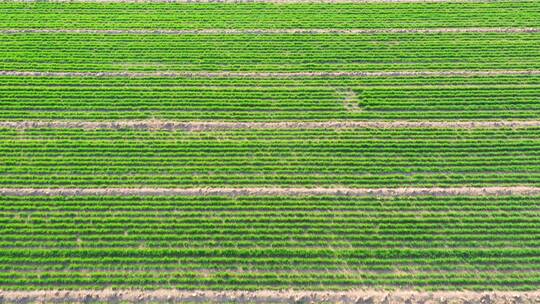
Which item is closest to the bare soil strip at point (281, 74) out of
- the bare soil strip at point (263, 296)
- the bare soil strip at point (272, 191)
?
the bare soil strip at point (272, 191)

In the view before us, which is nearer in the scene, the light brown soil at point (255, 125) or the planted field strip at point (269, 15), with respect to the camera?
the light brown soil at point (255, 125)

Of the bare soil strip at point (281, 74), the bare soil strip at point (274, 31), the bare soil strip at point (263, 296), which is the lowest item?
the bare soil strip at point (263, 296)

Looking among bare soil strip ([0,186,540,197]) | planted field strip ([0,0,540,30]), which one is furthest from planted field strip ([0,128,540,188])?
planted field strip ([0,0,540,30])

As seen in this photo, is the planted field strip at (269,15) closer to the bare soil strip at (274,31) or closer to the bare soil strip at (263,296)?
the bare soil strip at (274,31)

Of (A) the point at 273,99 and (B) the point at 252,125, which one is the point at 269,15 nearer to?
(A) the point at 273,99

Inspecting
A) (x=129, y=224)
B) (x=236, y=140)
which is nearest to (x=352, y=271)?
(x=236, y=140)

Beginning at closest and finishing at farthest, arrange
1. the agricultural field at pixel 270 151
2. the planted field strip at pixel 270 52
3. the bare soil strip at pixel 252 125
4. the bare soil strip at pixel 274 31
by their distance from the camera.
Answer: the agricultural field at pixel 270 151
the bare soil strip at pixel 252 125
the planted field strip at pixel 270 52
the bare soil strip at pixel 274 31

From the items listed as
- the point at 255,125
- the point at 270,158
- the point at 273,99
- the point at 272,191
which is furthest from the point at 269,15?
the point at 272,191
